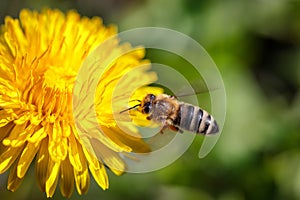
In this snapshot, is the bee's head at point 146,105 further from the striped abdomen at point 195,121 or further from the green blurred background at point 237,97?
the green blurred background at point 237,97

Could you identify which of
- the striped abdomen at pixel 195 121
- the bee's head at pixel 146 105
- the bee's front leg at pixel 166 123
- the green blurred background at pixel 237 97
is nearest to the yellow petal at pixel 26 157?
the bee's head at pixel 146 105

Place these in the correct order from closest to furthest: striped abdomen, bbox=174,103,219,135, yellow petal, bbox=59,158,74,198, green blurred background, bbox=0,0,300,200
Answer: yellow petal, bbox=59,158,74,198, striped abdomen, bbox=174,103,219,135, green blurred background, bbox=0,0,300,200

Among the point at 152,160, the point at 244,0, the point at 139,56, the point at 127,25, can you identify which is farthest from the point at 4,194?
the point at 244,0

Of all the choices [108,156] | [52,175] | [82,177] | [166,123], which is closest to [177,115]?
[166,123]

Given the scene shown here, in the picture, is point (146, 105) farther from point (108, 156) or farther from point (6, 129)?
point (6, 129)

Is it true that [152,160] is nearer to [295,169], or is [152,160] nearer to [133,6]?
[295,169]

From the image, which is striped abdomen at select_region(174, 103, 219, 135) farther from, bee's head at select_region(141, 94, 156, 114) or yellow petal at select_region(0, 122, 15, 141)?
yellow petal at select_region(0, 122, 15, 141)

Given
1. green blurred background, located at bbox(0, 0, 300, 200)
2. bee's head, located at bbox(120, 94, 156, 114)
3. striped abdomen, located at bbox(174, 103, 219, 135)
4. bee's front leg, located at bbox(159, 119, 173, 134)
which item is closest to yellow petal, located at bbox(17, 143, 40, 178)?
bee's head, located at bbox(120, 94, 156, 114)
